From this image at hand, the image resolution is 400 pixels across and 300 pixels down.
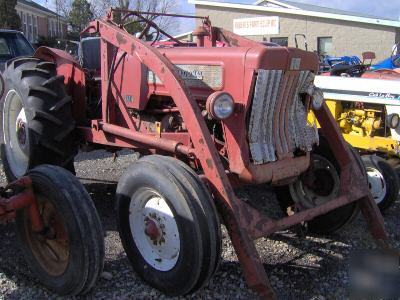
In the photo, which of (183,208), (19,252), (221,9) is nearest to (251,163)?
(183,208)

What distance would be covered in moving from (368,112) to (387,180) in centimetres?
141

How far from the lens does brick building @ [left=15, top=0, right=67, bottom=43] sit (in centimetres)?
3959

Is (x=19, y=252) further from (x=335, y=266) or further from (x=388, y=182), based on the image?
(x=388, y=182)

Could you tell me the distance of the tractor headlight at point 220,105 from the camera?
3367mm

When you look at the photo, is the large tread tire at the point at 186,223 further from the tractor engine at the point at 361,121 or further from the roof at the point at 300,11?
the roof at the point at 300,11

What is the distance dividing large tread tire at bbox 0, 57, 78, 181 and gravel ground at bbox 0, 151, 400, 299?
70 centimetres

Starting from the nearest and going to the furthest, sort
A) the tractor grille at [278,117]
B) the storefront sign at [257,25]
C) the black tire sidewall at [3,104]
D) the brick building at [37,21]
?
the tractor grille at [278,117] < the black tire sidewall at [3,104] < the storefront sign at [257,25] < the brick building at [37,21]

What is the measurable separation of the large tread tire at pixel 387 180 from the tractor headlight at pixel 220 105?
223 cm

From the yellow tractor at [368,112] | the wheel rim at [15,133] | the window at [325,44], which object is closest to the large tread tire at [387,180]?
the yellow tractor at [368,112]

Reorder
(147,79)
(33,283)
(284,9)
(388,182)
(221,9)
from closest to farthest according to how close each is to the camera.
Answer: (33,283), (147,79), (388,182), (284,9), (221,9)

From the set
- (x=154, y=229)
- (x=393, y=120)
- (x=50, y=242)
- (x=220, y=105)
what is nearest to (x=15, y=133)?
(x=50, y=242)

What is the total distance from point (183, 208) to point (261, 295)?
28.0 inches

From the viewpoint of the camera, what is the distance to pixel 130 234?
142 inches

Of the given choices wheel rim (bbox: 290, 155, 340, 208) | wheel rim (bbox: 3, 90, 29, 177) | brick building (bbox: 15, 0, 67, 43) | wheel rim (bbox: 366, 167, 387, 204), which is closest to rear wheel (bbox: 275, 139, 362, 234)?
wheel rim (bbox: 290, 155, 340, 208)
